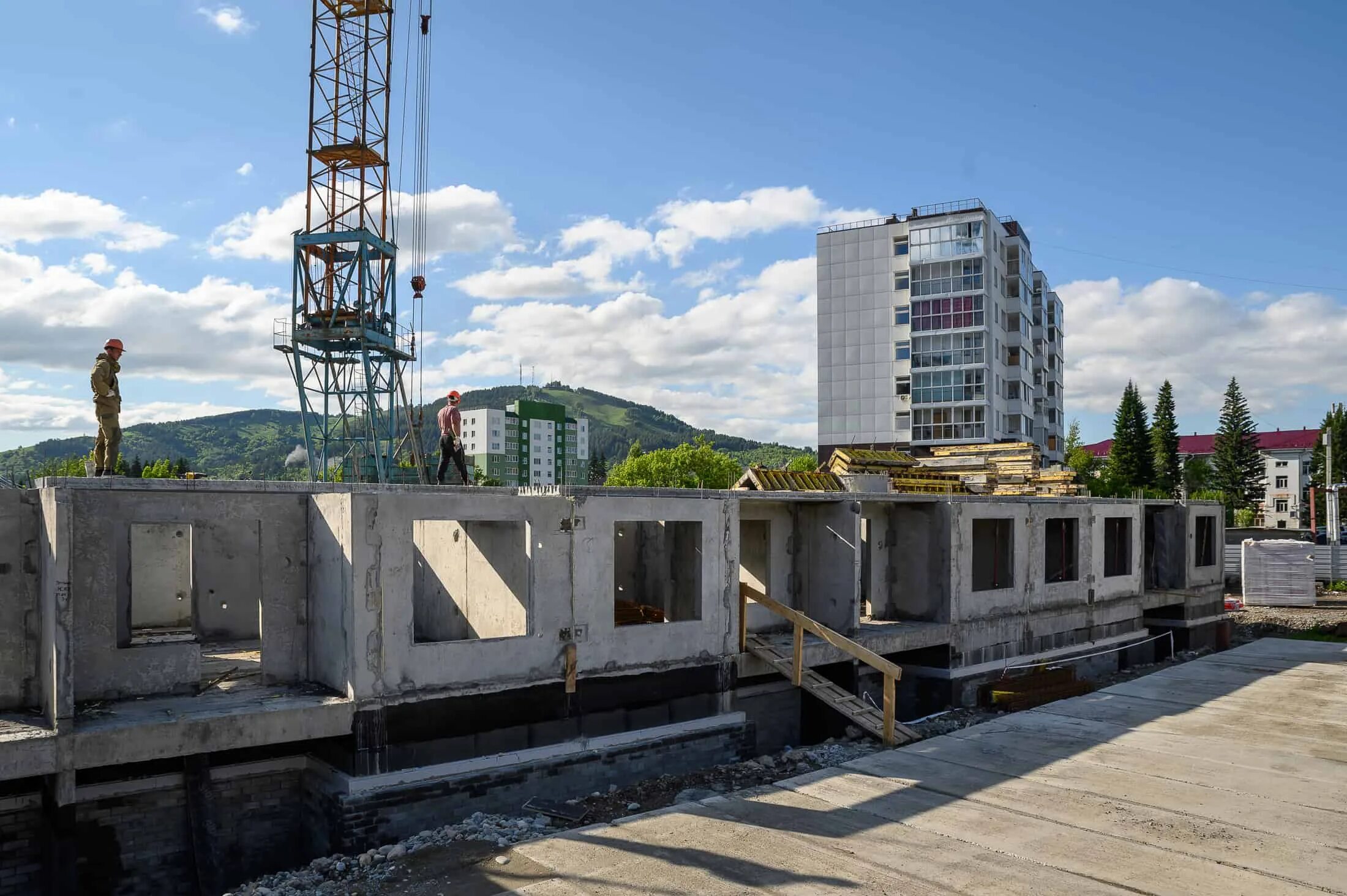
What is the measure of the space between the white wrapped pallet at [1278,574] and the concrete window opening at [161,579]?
35293mm

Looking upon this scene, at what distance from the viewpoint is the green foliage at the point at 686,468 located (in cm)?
6956

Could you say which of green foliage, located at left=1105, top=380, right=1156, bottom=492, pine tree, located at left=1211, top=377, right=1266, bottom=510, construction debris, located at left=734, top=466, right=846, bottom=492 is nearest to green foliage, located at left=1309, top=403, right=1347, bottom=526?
pine tree, located at left=1211, top=377, right=1266, bottom=510

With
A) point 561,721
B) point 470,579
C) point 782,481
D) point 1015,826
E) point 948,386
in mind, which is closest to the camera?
point 1015,826

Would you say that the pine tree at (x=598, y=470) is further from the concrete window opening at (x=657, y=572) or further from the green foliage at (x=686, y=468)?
the concrete window opening at (x=657, y=572)

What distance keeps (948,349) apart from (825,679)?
46039 millimetres

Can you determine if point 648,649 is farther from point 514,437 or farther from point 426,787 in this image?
point 514,437

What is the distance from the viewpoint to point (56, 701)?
9.20m

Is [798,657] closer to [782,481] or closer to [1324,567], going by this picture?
[782,481]

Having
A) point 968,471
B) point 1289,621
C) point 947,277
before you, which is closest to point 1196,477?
point 947,277

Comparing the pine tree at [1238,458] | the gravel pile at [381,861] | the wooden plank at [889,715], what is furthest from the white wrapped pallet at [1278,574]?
the pine tree at [1238,458]

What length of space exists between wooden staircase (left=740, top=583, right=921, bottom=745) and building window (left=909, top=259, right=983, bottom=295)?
46.1m

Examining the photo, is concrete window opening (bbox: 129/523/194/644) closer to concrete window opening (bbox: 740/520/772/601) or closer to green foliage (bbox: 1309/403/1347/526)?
concrete window opening (bbox: 740/520/772/601)

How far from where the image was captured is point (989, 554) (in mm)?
23078

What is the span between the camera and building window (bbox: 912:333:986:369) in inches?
2224
